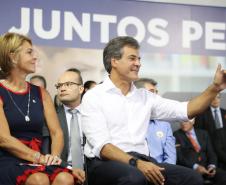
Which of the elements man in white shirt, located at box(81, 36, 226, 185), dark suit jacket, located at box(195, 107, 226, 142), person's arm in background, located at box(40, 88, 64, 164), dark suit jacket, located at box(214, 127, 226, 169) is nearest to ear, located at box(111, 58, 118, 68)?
man in white shirt, located at box(81, 36, 226, 185)

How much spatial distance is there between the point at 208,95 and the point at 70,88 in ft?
5.56

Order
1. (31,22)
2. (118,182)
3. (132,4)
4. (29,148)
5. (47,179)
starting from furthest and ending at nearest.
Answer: (132,4) → (31,22) → (29,148) → (47,179) → (118,182)

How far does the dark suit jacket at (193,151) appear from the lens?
5902 mm

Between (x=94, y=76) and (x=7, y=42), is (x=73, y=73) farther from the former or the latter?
(x=94, y=76)

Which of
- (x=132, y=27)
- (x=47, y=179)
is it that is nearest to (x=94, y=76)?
(x=132, y=27)

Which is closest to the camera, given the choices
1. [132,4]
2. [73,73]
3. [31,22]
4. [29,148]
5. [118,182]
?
[118,182]

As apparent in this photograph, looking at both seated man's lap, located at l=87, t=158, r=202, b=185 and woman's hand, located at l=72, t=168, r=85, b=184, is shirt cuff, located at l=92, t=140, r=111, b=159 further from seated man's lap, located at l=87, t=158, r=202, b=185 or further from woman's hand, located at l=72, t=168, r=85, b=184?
woman's hand, located at l=72, t=168, r=85, b=184

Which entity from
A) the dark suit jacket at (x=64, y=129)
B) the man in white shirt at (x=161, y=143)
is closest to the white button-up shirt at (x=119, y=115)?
the dark suit jacket at (x=64, y=129)

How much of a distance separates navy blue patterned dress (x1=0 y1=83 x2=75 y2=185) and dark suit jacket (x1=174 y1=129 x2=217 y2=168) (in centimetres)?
291

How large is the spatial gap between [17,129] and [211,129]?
153 inches

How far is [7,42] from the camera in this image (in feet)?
11.1

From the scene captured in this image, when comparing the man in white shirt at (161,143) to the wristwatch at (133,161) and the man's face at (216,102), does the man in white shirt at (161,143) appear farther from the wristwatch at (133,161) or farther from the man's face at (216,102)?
the wristwatch at (133,161)

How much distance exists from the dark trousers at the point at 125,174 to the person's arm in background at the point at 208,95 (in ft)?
1.41

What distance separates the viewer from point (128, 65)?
11.0ft
